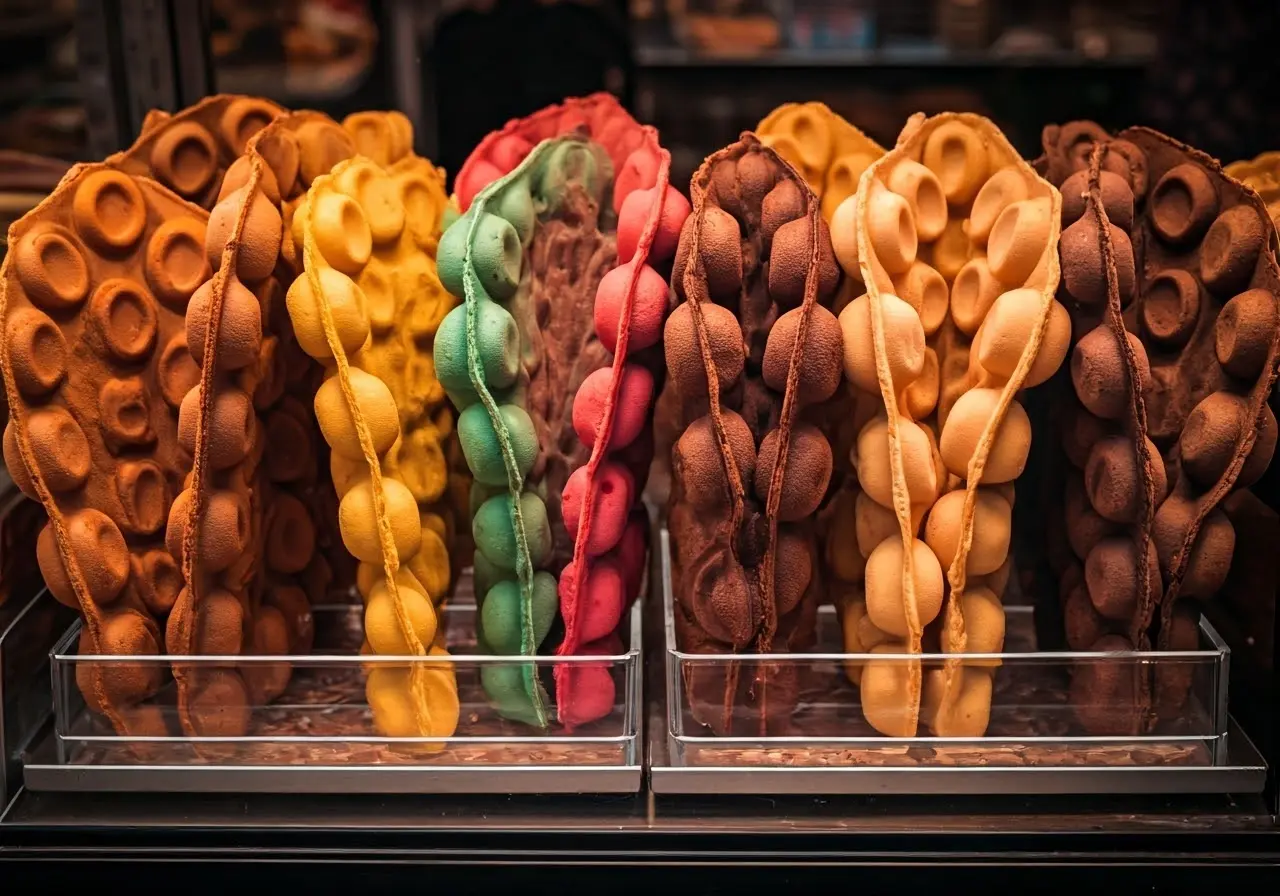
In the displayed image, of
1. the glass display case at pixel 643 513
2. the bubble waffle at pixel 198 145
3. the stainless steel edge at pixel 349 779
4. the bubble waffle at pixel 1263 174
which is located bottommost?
the stainless steel edge at pixel 349 779

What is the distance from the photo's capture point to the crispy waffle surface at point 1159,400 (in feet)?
3.47

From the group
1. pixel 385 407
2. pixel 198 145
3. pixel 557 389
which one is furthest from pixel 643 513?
pixel 198 145

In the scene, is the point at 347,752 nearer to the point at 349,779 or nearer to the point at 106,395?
the point at 349,779

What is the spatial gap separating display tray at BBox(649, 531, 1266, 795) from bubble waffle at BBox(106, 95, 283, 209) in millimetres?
614

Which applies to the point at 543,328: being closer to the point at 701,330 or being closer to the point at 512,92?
the point at 701,330

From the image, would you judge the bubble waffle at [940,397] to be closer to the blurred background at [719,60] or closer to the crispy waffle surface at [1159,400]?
the crispy waffle surface at [1159,400]

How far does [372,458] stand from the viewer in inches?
41.7

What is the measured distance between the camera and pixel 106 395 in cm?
112

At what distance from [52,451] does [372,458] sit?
26 cm

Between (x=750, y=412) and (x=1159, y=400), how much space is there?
0.35m

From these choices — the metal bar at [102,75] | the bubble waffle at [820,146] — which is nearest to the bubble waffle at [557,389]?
the bubble waffle at [820,146]

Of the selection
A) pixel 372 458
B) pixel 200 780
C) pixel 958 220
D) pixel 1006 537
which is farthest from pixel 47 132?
pixel 1006 537

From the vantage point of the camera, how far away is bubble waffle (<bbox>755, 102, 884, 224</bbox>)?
1.22 meters

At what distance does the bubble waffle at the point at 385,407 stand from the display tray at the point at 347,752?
2cm
